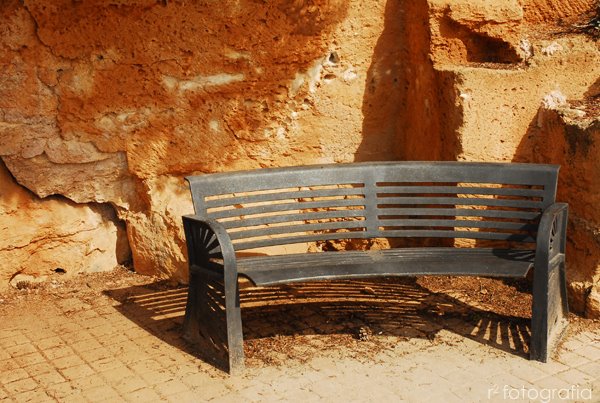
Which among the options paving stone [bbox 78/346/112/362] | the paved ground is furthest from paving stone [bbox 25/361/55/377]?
Answer: paving stone [bbox 78/346/112/362]

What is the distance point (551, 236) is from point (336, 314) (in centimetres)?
157

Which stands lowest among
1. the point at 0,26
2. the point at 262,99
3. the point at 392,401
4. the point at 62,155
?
the point at 392,401

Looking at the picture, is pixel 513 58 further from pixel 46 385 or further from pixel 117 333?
pixel 46 385

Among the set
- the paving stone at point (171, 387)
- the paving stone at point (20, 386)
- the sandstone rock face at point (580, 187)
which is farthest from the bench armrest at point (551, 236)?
the paving stone at point (20, 386)

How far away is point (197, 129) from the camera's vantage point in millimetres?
6055

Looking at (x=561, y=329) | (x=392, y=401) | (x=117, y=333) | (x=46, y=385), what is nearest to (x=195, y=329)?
(x=117, y=333)

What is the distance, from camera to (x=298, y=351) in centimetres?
489

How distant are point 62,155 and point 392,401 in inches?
126

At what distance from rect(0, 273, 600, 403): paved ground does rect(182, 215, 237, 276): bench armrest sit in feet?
1.97

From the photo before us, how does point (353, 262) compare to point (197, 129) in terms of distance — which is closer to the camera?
point (353, 262)

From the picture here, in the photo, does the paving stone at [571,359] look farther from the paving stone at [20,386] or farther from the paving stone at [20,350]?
the paving stone at [20,350]

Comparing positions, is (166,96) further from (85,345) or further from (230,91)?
(85,345)

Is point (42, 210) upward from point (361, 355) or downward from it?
upward

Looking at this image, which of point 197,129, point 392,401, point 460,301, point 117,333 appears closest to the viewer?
point 392,401
